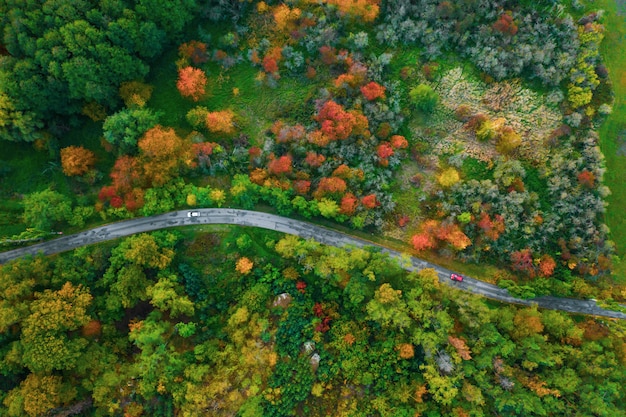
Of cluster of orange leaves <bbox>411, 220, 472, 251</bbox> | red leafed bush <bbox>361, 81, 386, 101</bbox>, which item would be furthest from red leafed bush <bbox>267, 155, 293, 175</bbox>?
cluster of orange leaves <bbox>411, 220, 472, 251</bbox>

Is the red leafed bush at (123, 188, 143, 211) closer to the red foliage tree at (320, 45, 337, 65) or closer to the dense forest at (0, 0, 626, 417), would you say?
the dense forest at (0, 0, 626, 417)

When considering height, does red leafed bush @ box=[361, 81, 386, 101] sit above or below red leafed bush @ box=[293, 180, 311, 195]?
above

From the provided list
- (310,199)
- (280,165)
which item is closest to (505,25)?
(310,199)

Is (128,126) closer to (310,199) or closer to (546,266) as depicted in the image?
(310,199)

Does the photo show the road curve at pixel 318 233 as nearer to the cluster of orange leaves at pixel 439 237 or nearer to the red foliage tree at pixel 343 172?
the cluster of orange leaves at pixel 439 237

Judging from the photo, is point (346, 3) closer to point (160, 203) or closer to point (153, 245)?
point (160, 203)

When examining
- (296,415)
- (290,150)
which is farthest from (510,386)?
(290,150)
